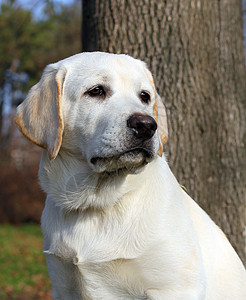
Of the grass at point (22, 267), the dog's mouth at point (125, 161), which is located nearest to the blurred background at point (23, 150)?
the grass at point (22, 267)

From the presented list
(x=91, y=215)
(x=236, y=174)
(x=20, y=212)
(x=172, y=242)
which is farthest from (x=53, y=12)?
(x=20, y=212)

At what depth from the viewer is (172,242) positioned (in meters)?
2.63

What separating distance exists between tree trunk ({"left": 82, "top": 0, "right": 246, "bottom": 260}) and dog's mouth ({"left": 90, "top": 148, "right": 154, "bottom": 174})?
48.9 inches

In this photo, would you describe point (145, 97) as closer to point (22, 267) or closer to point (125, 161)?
point (125, 161)

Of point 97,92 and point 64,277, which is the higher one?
point 97,92

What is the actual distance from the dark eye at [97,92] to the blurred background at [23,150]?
1.19m

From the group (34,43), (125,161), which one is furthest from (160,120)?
(34,43)

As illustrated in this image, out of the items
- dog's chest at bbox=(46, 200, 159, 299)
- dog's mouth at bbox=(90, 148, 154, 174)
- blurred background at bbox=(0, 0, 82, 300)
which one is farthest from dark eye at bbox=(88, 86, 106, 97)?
blurred background at bbox=(0, 0, 82, 300)

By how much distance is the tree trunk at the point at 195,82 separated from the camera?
152 inches

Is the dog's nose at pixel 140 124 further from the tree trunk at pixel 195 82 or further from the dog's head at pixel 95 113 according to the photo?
the tree trunk at pixel 195 82

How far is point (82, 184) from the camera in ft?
9.30

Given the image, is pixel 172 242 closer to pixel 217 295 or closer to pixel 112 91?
pixel 217 295

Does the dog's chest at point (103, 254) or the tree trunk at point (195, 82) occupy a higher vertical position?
the tree trunk at point (195, 82)

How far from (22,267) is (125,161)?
23.2ft
